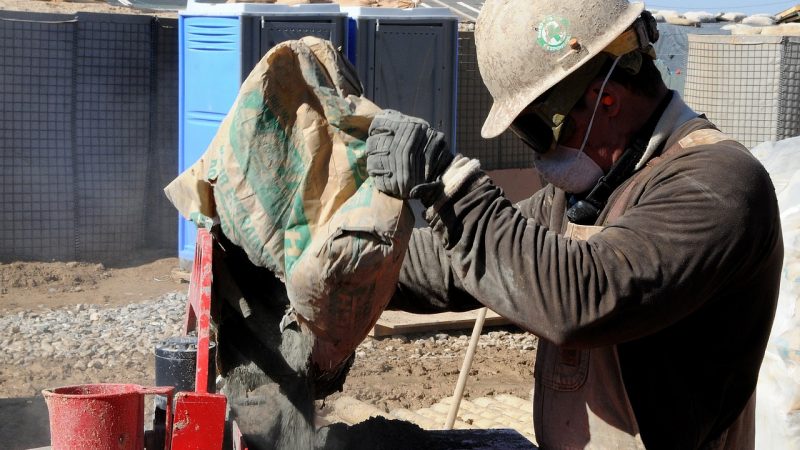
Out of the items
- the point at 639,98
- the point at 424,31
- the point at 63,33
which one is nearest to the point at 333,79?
the point at 639,98

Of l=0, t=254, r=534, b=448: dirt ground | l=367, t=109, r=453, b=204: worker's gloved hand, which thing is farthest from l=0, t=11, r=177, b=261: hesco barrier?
l=367, t=109, r=453, b=204: worker's gloved hand

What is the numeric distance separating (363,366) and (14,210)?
4180 millimetres

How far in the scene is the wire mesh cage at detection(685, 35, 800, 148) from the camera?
1026cm

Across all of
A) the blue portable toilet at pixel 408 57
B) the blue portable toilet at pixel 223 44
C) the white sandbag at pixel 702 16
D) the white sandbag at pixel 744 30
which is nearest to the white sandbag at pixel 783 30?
the white sandbag at pixel 744 30

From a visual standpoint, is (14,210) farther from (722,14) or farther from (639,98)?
(722,14)

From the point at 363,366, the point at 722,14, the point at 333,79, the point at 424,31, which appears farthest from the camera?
the point at 722,14

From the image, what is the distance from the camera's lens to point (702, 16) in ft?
46.6

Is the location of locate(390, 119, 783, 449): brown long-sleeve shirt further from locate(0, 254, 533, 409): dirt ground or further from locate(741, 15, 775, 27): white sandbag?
locate(741, 15, 775, 27): white sandbag

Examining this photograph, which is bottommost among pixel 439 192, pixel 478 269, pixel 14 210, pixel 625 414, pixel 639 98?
pixel 14 210

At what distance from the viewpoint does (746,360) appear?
2.26 m

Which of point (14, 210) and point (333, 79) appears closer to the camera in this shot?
point (333, 79)

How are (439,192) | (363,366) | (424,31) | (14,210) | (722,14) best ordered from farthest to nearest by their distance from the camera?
(722,14) → (14,210) → (424,31) → (363,366) → (439,192)

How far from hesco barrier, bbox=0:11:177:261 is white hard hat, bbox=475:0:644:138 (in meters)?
7.21

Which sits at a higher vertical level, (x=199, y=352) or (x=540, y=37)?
(x=540, y=37)
